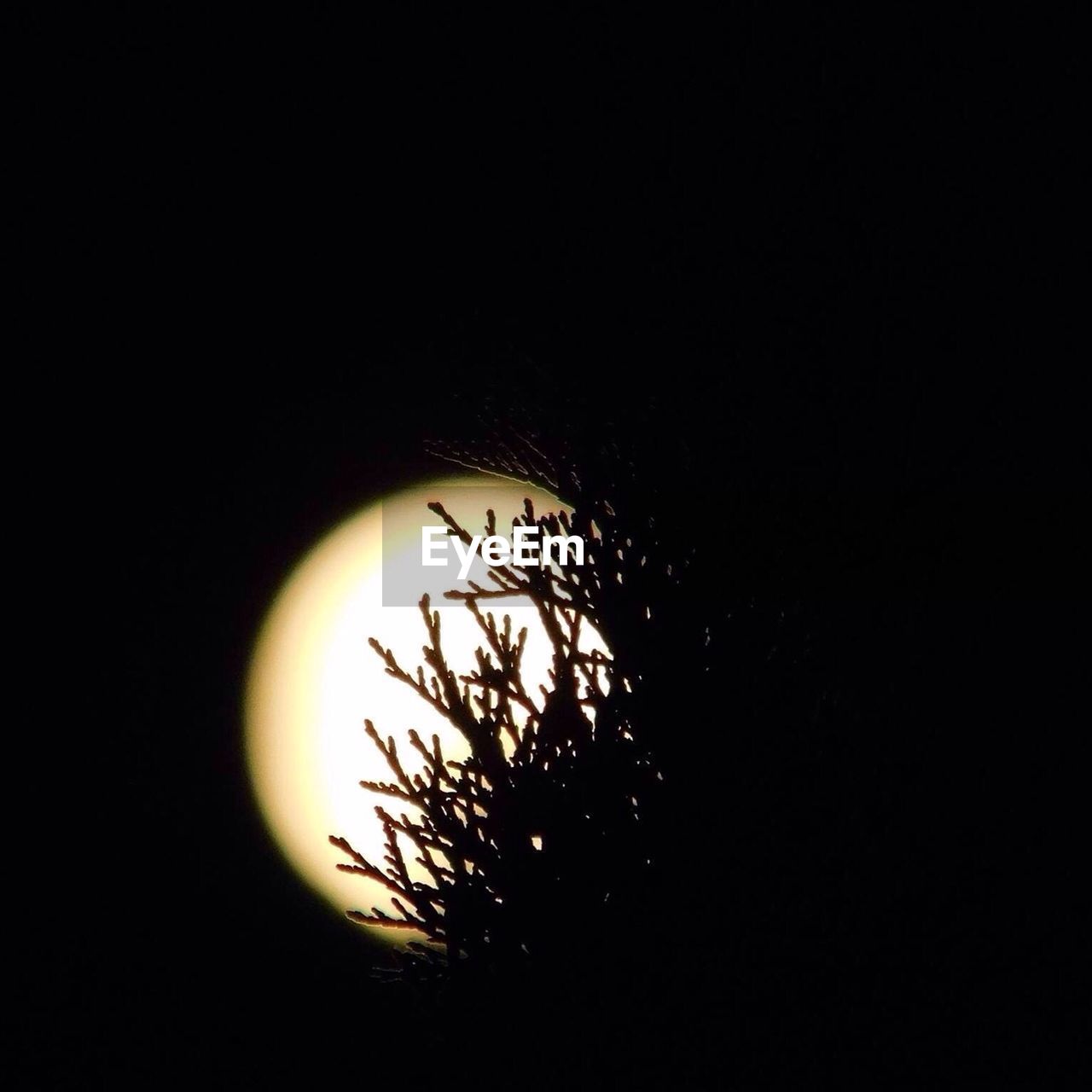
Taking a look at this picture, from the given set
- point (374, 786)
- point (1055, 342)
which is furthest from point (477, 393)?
point (1055, 342)

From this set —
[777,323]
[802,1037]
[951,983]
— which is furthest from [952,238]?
[802,1037]

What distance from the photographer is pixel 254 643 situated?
1184 cm

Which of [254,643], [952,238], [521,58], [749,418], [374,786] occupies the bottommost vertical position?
[374,786]

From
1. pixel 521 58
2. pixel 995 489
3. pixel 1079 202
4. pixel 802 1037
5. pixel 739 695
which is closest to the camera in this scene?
pixel 802 1037

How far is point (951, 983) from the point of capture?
2.42 m

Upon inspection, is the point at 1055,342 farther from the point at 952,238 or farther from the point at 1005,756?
the point at 1005,756

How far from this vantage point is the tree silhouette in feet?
7.75

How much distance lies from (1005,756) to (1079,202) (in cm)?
215

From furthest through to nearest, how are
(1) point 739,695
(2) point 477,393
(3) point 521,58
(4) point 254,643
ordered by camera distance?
1. (4) point 254,643
2. (3) point 521,58
3. (2) point 477,393
4. (1) point 739,695

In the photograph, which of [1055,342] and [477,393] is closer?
[1055,342]

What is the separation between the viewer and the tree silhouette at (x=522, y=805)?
2.36 meters

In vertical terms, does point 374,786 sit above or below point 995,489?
below

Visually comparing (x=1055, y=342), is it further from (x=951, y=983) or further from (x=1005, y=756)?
(x=951, y=983)

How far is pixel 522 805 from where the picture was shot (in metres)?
2.41
